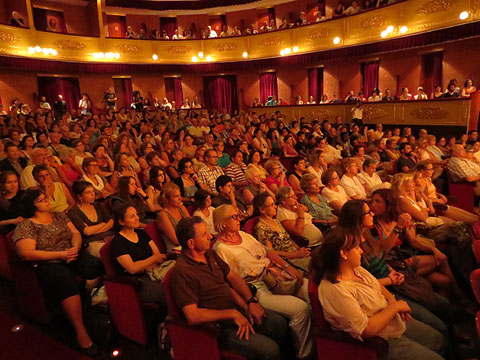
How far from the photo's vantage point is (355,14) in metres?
9.95

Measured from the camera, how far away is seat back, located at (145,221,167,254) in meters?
2.45

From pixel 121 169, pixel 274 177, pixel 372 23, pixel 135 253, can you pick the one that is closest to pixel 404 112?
pixel 372 23

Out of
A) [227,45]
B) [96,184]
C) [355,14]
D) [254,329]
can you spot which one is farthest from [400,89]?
[254,329]

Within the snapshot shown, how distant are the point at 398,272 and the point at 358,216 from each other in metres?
0.45

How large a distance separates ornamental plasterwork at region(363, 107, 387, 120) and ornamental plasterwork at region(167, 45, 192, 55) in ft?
24.3

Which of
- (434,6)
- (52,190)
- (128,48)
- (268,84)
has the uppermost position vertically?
(128,48)

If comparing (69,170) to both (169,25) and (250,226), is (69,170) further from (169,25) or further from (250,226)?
(169,25)

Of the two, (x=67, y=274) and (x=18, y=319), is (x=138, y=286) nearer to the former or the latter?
(x=67, y=274)

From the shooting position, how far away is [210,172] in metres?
3.92

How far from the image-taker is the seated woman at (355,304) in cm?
145

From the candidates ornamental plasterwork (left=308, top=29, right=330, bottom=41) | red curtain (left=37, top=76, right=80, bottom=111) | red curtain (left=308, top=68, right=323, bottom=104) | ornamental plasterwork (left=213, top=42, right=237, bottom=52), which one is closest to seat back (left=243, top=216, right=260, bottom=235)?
ornamental plasterwork (left=308, top=29, right=330, bottom=41)

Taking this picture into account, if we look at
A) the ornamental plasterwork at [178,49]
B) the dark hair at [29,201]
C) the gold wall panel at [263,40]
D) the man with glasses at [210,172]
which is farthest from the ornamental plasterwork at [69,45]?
the dark hair at [29,201]

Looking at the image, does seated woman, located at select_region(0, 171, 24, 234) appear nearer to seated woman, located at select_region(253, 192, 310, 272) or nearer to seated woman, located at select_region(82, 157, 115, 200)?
seated woman, located at select_region(82, 157, 115, 200)

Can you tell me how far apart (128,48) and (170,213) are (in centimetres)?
1152
